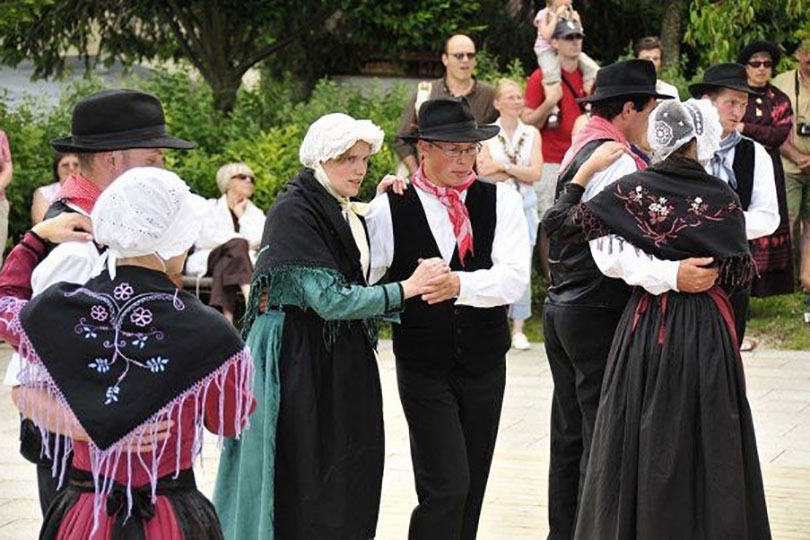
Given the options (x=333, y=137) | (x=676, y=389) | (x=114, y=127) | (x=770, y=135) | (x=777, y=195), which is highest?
(x=114, y=127)

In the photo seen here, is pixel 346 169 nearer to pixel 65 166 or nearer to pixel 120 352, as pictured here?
pixel 120 352

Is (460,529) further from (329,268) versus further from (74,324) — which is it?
(74,324)

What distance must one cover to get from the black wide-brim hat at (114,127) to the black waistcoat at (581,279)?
1890mm

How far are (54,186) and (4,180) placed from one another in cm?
42

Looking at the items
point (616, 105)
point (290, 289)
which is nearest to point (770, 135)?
point (616, 105)

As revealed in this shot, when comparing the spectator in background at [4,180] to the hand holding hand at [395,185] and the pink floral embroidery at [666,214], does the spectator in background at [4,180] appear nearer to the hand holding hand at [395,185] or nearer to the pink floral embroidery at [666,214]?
the hand holding hand at [395,185]

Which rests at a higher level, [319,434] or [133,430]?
[133,430]

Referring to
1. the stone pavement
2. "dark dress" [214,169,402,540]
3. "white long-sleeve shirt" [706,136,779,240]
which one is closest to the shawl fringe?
"dark dress" [214,169,402,540]

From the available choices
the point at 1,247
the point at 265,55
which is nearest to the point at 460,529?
the point at 1,247

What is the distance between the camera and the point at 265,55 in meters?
18.0

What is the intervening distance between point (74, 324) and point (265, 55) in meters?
14.3

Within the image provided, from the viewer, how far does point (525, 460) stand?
26.8ft

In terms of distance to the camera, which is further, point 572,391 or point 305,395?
point 572,391

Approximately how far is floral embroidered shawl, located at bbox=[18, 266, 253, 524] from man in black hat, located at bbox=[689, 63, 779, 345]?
9.69 ft
